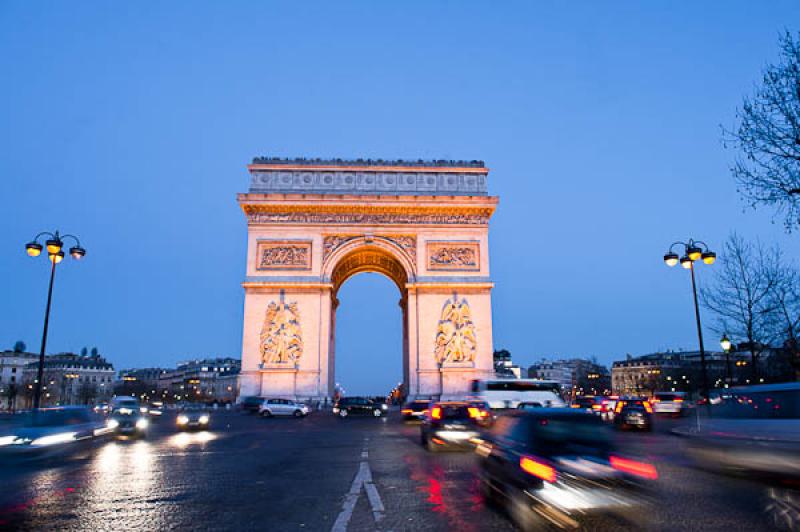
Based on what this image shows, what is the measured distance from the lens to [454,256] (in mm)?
40344

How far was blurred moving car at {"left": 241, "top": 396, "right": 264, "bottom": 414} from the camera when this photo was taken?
36250 millimetres

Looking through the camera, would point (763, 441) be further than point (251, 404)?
No

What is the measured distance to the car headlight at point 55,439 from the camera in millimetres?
12406

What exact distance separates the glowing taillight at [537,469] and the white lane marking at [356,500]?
1.69m

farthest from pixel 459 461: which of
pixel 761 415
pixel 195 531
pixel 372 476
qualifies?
pixel 195 531

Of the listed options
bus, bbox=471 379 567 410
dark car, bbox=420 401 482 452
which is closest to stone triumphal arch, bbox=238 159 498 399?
bus, bbox=471 379 567 410

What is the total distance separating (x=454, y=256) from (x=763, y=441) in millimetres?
30991

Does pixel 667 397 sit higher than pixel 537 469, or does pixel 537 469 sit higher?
pixel 537 469

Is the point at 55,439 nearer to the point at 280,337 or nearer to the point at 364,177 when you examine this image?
the point at 280,337

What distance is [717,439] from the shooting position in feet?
38.1

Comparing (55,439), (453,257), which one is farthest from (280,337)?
(55,439)

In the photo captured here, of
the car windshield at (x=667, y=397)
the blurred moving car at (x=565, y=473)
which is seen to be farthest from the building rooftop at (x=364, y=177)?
the blurred moving car at (x=565, y=473)

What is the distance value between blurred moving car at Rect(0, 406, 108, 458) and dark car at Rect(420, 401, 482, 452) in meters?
8.42

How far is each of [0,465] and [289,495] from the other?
776 cm
